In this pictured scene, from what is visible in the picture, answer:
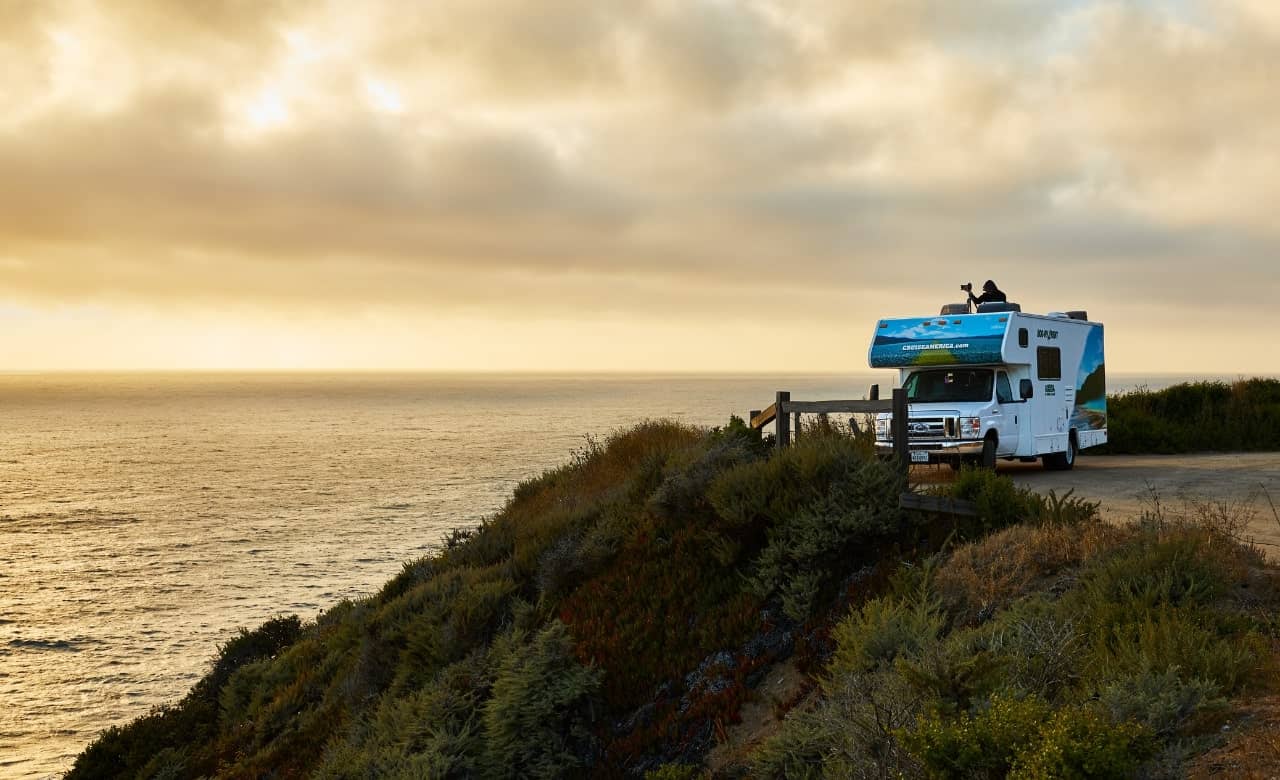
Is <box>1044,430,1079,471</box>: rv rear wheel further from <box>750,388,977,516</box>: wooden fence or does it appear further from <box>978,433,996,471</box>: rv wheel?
<box>750,388,977,516</box>: wooden fence

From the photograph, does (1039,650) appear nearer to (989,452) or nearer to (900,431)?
(900,431)

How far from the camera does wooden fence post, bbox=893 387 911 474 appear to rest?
1136cm

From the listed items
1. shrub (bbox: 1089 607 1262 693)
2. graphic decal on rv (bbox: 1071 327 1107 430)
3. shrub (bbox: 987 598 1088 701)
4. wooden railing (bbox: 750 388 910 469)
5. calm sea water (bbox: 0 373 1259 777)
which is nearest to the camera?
shrub (bbox: 1089 607 1262 693)

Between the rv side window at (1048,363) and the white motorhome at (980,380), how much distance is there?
0.02 meters

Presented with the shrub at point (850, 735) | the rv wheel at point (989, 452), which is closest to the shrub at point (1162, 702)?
the shrub at point (850, 735)

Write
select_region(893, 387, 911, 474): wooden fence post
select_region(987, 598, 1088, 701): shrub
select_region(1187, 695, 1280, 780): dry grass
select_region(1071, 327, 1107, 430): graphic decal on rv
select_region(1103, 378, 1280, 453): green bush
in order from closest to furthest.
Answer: select_region(1187, 695, 1280, 780): dry grass, select_region(987, 598, 1088, 701): shrub, select_region(893, 387, 911, 474): wooden fence post, select_region(1071, 327, 1107, 430): graphic decal on rv, select_region(1103, 378, 1280, 453): green bush

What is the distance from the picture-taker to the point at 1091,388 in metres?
21.1

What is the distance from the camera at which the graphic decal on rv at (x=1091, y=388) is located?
20.5 meters

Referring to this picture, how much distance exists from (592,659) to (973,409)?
34.2ft

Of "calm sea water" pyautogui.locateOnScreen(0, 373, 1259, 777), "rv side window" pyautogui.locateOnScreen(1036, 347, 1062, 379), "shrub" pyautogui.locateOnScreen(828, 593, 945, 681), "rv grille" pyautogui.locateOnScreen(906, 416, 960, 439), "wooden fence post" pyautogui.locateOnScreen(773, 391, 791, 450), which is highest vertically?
"rv side window" pyautogui.locateOnScreen(1036, 347, 1062, 379)

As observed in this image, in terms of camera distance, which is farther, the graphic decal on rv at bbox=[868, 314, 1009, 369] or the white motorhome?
the graphic decal on rv at bbox=[868, 314, 1009, 369]

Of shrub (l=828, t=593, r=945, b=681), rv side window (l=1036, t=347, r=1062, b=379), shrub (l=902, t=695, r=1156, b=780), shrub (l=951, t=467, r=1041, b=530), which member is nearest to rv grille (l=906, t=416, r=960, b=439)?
rv side window (l=1036, t=347, r=1062, b=379)

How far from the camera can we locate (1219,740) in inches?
206

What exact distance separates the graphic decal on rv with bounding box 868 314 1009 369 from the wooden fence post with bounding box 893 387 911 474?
654 centimetres
